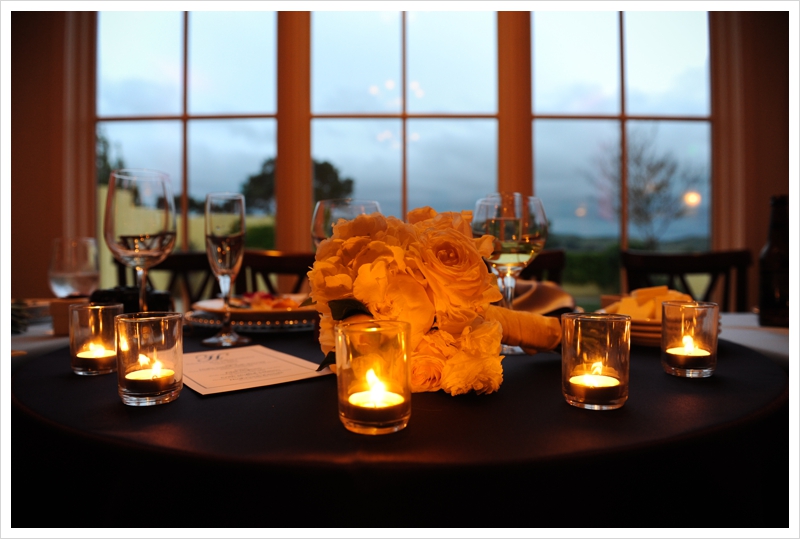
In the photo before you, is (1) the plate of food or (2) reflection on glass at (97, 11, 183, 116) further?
(2) reflection on glass at (97, 11, 183, 116)

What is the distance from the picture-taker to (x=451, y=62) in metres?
3.57

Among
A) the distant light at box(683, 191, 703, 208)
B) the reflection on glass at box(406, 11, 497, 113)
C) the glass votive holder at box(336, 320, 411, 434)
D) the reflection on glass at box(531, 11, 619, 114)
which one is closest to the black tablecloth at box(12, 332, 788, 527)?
the glass votive holder at box(336, 320, 411, 434)

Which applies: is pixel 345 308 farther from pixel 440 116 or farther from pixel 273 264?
pixel 440 116

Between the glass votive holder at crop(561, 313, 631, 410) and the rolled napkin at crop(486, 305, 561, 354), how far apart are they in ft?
0.48

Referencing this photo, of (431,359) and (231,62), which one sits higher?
(231,62)

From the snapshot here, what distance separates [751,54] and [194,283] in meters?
4.57

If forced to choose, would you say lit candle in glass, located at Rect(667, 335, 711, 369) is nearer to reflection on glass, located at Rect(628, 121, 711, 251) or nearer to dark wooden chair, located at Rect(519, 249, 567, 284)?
dark wooden chair, located at Rect(519, 249, 567, 284)

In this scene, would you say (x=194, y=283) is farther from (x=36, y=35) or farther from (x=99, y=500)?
(x=99, y=500)

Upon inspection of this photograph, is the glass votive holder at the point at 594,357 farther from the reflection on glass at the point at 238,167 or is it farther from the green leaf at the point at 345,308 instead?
the reflection on glass at the point at 238,167

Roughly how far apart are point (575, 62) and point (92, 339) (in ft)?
12.4

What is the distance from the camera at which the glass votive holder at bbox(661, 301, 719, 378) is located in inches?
26.2

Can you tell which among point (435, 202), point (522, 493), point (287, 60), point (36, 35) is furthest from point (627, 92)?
point (36, 35)

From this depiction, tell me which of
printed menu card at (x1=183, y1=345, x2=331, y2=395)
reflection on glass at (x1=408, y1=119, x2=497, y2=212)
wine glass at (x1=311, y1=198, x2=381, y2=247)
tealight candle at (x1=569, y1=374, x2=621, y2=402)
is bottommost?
printed menu card at (x1=183, y1=345, x2=331, y2=395)

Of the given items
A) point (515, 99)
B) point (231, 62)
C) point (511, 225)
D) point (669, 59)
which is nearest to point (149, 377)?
point (511, 225)
